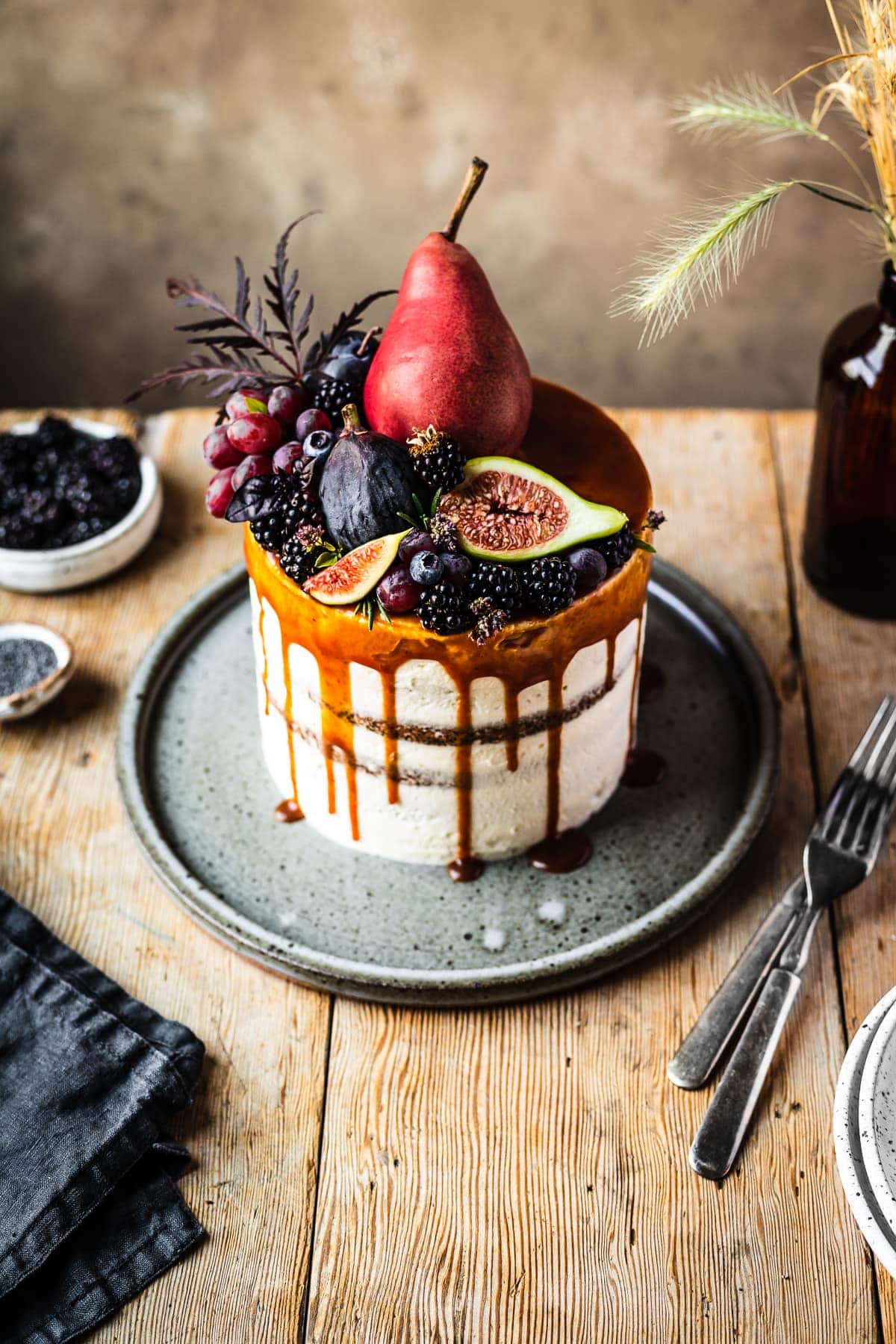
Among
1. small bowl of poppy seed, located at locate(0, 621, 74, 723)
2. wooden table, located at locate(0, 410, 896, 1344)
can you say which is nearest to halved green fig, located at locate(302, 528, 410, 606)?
wooden table, located at locate(0, 410, 896, 1344)

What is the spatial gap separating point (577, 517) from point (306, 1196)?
0.85 m

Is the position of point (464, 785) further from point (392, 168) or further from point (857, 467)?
point (392, 168)

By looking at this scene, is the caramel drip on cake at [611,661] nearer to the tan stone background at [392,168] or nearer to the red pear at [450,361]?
the red pear at [450,361]

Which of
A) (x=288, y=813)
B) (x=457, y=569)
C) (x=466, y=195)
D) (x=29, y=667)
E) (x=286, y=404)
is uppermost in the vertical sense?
(x=466, y=195)

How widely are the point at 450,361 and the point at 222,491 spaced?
1.11 feet

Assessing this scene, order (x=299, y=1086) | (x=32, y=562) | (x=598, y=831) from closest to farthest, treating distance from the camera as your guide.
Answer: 1. (x=299, y=1086)
2. (x=598, y=831)
3. (x=32, y=562)

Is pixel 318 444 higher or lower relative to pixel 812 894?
higher

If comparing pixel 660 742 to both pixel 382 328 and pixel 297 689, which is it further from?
pixel 382 328

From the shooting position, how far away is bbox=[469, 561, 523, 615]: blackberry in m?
1.42

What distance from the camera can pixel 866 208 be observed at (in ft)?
5.52

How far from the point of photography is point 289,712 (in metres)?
1.67

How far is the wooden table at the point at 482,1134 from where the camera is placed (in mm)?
1278

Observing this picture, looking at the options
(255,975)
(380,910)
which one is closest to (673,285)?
(380,910)

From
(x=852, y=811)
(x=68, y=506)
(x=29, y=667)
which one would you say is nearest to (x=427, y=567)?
(x=852, y=811)
